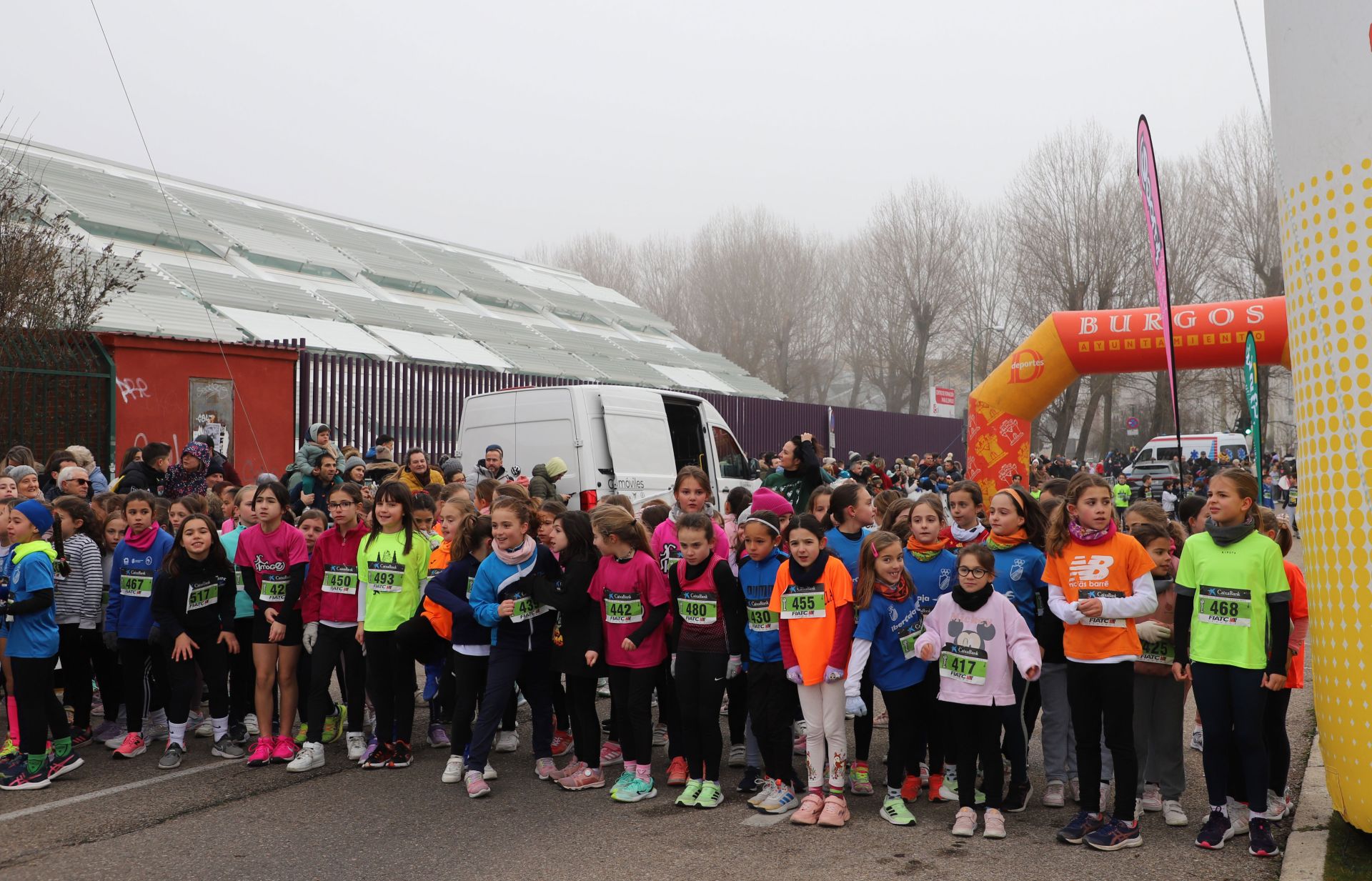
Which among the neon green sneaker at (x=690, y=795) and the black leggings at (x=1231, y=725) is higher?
the black leggings at (x=1231, y=725)

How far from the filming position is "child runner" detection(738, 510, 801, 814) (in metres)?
6.22

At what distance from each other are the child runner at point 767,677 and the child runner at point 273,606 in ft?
10.1

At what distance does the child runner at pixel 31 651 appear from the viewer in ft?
21.7

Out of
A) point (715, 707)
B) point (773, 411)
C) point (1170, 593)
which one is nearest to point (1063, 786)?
point (1170, 593)

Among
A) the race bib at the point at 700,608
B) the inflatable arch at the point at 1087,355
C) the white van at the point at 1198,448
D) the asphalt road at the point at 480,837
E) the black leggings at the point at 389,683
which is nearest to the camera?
the asphalt road at the point at 480,837

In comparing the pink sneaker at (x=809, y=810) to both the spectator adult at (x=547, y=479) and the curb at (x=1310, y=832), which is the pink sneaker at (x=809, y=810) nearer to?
the curb at (x=1310, y=832)

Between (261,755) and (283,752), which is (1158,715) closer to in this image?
(283,752)

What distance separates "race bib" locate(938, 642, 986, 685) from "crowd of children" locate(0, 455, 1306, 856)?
0.04 ft

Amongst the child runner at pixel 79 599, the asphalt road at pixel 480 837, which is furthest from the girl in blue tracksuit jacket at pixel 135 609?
the asphalt road at pixel 480 837

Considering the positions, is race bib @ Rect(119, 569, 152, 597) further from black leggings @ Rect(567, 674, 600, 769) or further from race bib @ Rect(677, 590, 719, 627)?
race bib @ Rect(677, 590, 719, 627)

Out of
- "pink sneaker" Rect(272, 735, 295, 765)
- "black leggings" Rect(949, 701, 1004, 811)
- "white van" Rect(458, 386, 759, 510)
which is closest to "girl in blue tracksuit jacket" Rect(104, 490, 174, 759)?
"pink sneaker" Rect(272, 735, 295, 765)

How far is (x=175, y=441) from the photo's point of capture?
590 inches

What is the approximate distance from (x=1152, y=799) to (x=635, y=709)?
297 cm

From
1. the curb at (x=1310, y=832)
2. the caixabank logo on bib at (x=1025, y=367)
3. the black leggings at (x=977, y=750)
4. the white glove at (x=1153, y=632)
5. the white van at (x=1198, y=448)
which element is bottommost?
the curb at (x=1310, y=832)
